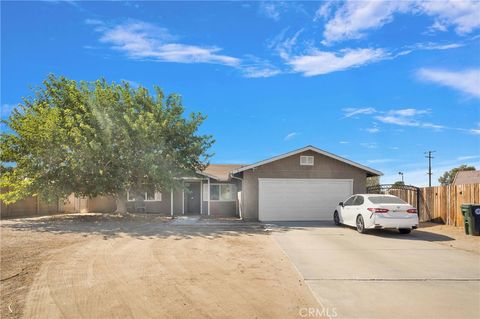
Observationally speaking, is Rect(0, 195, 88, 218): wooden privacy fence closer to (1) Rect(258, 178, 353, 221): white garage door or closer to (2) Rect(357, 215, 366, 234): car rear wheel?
(1) Rect(258, 178, 353, 221): white garage door

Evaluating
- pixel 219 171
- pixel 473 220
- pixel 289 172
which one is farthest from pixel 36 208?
pixel 473 220

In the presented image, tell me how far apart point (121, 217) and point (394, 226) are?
42.6 ft

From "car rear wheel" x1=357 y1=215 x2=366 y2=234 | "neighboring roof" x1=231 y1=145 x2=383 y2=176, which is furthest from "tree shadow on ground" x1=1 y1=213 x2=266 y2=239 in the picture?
"car rear wheel" x1=357 y1=215 x2=366 y2=234

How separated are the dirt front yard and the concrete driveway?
0.46 meters

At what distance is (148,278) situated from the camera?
22.9ft

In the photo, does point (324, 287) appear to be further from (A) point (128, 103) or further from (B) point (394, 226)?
(A) point (128, 103)

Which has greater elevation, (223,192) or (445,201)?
(223,192)

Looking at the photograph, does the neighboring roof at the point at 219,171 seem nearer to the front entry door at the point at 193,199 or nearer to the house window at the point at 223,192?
the house window at the point at 223,192

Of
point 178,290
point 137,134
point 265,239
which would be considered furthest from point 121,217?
point 178,290

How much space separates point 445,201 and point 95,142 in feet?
51.6

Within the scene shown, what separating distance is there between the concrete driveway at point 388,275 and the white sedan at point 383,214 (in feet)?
1.87

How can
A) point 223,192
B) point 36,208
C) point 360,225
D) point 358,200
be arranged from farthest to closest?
point 223,192 → point 36,208 → point 358,200 → point 360,225

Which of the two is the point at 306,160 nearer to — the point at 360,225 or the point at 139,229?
the point at 360,225

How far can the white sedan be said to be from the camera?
12859 mm
